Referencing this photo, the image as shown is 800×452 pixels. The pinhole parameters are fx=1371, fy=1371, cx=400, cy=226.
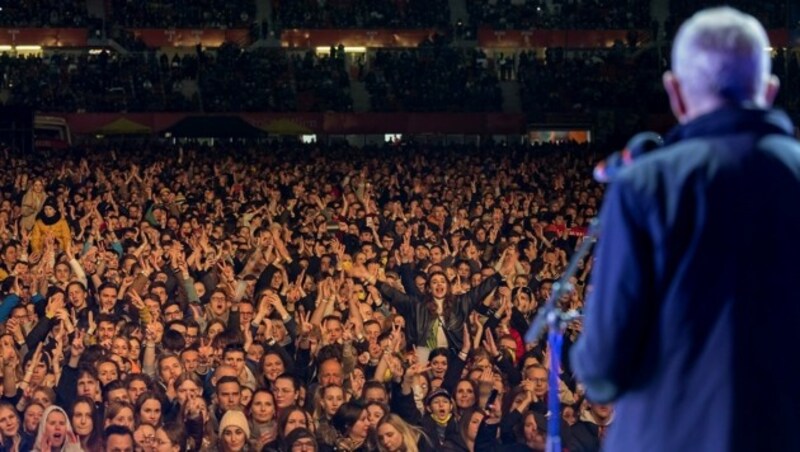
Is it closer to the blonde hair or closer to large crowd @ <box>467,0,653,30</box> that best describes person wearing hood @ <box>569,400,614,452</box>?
the blonde hair

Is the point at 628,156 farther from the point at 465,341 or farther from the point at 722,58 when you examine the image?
the point at 465,341

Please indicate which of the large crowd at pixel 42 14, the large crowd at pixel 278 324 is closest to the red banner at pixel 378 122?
the large crowd at pixel 42 14

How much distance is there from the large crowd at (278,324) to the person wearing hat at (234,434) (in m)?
0.01

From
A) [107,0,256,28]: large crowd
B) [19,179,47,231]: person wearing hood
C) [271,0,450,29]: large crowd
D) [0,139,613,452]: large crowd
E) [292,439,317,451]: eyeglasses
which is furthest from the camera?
[271,0,450,29]: large crowd

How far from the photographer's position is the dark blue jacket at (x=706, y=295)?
2121 millimetres

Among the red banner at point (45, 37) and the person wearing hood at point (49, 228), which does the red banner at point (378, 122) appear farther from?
the person wearing hood at point (49, 228)

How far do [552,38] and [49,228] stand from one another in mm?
24562

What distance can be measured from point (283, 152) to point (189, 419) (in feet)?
49.8

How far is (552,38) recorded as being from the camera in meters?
35.1

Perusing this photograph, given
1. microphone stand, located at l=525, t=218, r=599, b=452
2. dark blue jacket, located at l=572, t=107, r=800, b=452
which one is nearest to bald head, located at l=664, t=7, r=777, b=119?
dark blue jacket, located at l=572, t=107, r=800, b=452

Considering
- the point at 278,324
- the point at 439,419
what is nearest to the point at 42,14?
the point at 278,324

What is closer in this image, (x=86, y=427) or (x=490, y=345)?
(x=86, y=427)

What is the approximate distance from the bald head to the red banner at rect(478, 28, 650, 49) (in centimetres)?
3310

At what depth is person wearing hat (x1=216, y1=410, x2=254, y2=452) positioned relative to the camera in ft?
23.2
